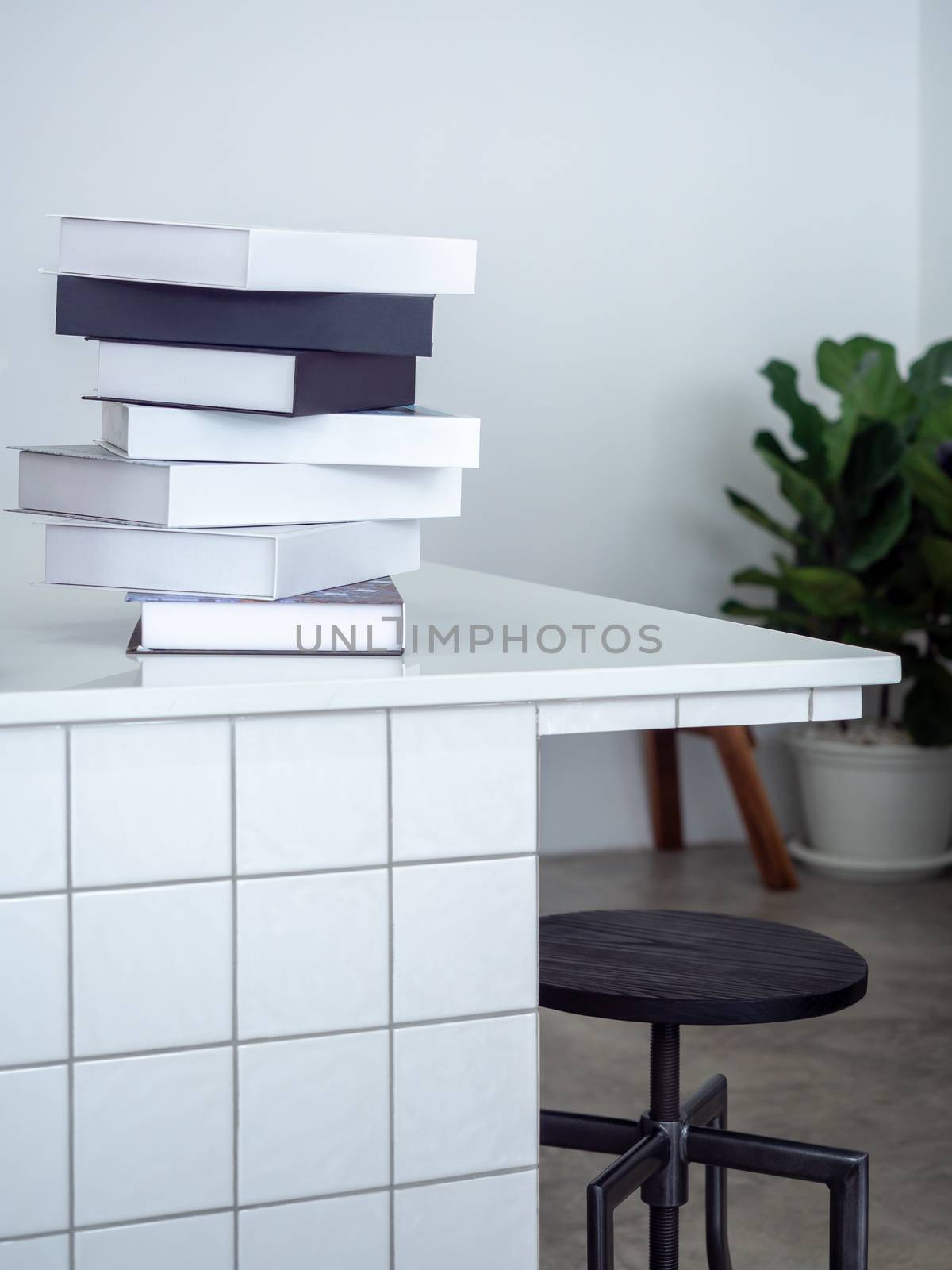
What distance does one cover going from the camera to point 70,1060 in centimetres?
91

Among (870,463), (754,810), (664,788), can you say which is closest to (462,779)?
(870,463)

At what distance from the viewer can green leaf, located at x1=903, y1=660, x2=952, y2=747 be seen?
131 inches

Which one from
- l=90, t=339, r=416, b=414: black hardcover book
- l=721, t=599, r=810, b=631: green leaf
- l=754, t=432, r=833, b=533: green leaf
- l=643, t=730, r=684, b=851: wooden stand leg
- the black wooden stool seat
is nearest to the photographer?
l=90, t=339, r=416, b=414: black hardcover book

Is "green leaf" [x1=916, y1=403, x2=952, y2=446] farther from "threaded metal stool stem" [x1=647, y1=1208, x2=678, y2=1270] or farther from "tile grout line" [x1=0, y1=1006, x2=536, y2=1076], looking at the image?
"tile grout line" [x1=0, y1=1006, x2=536, y2=1076]

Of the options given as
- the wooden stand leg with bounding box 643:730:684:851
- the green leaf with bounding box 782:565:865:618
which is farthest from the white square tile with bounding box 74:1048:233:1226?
the wooden stand leg with bounding box 643:730:684:851

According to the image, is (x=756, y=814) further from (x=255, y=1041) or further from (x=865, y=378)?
(x=255, y=1041)

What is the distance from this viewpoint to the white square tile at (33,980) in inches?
35.1

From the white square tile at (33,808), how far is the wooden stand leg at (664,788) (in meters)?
2.94

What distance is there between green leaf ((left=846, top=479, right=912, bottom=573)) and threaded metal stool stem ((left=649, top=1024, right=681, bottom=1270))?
7.00 feet

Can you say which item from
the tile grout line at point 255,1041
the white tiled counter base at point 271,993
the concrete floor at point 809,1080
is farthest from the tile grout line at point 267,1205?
the concrete floor at point 809,1080

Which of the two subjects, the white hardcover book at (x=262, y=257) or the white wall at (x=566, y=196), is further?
the white wall at (x=566, y=196)

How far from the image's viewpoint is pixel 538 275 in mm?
3637

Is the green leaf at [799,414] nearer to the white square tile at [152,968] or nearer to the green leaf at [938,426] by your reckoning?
the green leaf at [938,426]

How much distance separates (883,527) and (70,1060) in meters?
2.72
